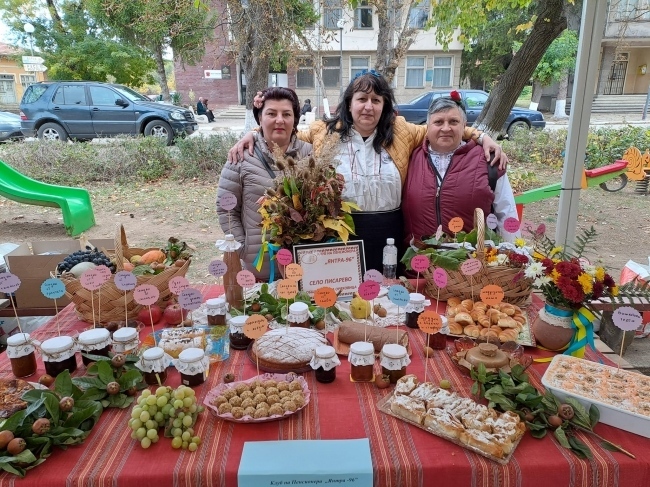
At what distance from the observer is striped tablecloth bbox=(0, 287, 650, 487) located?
1133 mm

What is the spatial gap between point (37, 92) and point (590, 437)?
12.4 metres

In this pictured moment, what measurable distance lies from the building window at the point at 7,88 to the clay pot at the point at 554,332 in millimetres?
31830

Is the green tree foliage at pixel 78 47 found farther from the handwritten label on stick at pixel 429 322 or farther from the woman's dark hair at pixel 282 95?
the handwritten label on stick at pixel 429 322

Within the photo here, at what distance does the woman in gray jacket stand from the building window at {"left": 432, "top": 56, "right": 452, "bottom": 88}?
22.2 metres

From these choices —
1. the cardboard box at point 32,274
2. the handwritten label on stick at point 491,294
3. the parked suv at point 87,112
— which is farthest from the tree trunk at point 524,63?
the parked suv at point 87,112

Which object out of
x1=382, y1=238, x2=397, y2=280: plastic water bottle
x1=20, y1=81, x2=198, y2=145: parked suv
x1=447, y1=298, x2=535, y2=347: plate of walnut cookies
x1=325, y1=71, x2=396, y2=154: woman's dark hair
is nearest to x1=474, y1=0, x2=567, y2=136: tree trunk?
x1=325, y1=71, x2=396, y2=154: woman's dark hair

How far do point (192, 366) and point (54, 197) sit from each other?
218 inches

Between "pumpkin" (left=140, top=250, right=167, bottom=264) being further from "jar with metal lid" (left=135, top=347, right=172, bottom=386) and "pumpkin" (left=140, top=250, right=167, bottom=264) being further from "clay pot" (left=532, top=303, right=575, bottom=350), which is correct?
"clay pot" (left=532, top=303, right=575, bottom=350)

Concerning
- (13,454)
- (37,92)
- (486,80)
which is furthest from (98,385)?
(486,80)

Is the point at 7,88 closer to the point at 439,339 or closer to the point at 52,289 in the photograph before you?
the point at 52,289

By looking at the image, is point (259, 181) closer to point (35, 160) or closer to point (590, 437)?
point (590, 437)

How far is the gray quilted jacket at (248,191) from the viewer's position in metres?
2.51

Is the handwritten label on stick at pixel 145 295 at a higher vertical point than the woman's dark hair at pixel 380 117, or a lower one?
lower

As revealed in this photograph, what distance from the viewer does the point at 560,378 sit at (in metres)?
1.40
